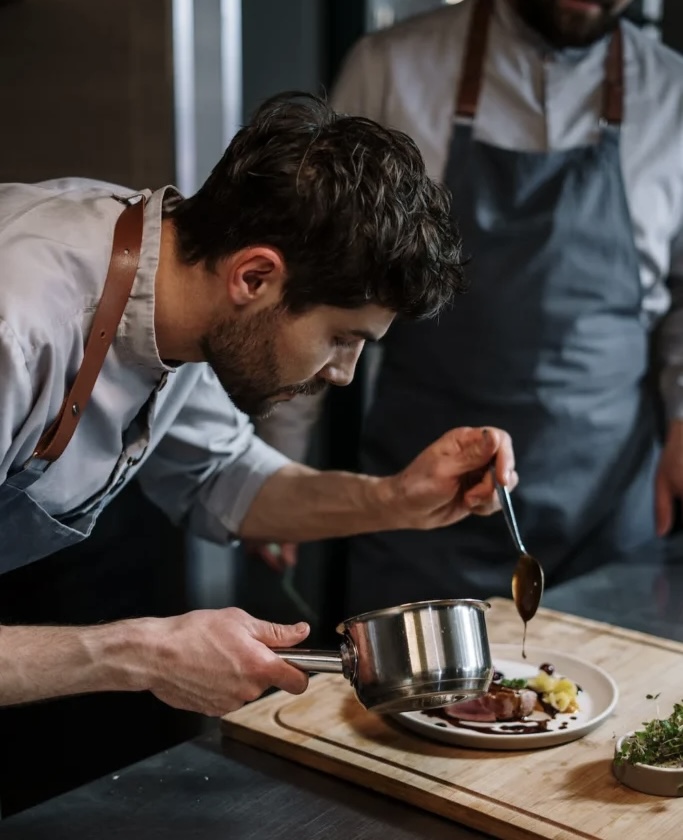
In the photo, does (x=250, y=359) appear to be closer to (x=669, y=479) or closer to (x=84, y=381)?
(x=84, y=381)

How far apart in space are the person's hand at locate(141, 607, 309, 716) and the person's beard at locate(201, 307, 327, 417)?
328 mm

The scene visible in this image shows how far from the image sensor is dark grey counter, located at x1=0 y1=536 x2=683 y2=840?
118cm

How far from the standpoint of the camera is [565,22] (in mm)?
2242

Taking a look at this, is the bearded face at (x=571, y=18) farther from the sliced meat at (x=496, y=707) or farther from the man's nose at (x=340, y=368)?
the sliced meat at (x=496, y=707)

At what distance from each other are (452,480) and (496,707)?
15.4 inches

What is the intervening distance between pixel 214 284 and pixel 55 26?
3.39 ft

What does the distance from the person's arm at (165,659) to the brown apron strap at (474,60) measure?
137 cm

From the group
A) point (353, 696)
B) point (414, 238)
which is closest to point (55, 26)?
point (414, 238)

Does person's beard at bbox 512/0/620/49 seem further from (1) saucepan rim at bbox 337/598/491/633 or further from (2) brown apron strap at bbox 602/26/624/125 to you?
(1) saucepan rim at bbox 337/598/491/633

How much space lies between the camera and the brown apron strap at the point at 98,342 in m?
1.31

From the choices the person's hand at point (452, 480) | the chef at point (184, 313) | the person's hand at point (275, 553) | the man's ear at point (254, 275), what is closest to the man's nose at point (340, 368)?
the chef at point (184, 313)

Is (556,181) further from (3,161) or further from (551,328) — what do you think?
(3,161)

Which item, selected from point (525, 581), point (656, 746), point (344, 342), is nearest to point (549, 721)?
point (656, 746)

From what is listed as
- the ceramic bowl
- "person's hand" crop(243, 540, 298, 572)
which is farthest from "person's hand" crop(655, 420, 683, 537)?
the ceramic bowl
